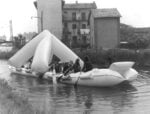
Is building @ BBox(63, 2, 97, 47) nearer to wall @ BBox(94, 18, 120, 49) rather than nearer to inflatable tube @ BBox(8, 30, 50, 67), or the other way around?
wall @ BBox(94, 18, 120, 49)

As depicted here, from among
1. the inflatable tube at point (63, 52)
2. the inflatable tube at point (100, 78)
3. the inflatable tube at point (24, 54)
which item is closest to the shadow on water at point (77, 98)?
the inflatable tube at point (100, 78)

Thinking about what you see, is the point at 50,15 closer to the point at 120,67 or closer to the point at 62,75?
the point at 62,75

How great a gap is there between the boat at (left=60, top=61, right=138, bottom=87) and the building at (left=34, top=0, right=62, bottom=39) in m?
45.4

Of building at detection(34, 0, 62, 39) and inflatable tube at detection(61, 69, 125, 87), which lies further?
building at detection(34, 0, 62, 39)

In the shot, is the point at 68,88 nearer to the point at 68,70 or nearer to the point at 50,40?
the point at 68,70

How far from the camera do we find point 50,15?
70.8 metres

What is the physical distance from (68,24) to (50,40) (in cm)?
5298

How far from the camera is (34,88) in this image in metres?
24.7

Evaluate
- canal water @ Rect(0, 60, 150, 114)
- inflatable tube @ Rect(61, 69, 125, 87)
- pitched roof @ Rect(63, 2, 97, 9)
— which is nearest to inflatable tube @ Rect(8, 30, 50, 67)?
canal water @ Rect(0, 60, 150, 114)

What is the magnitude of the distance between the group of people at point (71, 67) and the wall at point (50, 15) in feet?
136

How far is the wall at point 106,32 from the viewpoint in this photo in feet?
184

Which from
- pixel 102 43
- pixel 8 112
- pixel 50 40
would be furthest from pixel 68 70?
pixel 102 43

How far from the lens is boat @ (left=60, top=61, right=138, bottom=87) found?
22750 mm

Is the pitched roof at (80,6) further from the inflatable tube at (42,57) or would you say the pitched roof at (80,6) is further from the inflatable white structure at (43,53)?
the inflatable tube at (42,57)
